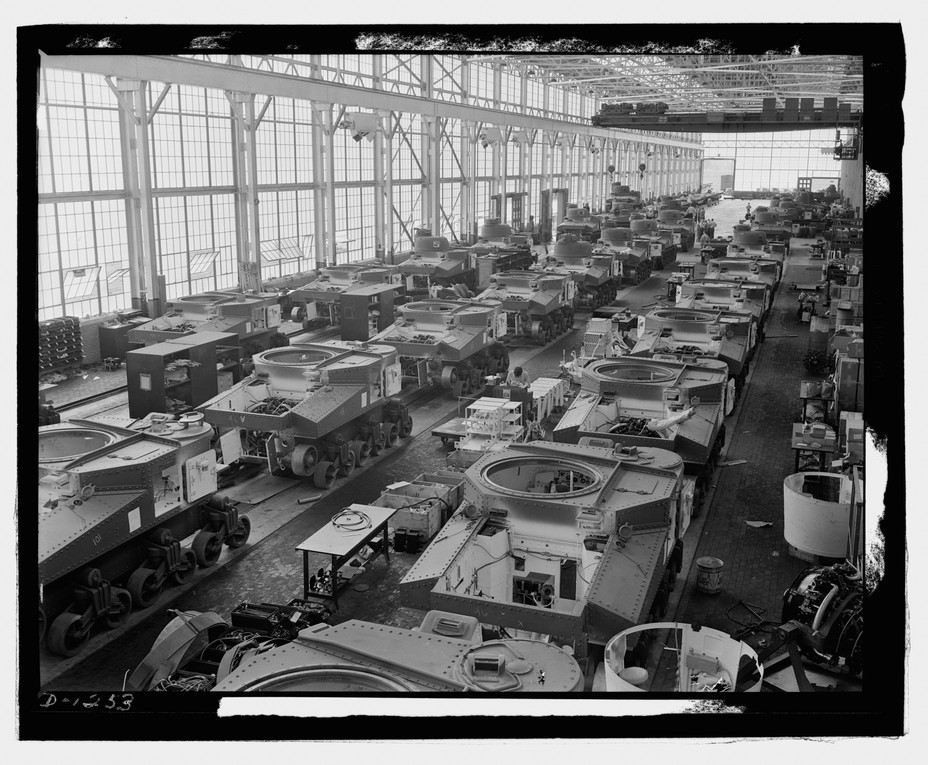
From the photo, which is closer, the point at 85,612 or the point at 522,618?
the point at 522,618

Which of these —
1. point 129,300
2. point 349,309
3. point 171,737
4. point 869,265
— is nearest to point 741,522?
point 869,265

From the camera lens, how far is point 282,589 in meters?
12.9

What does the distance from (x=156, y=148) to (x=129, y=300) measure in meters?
4.65

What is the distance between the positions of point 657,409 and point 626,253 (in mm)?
23030

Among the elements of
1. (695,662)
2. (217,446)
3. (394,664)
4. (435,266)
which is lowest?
(695,662)

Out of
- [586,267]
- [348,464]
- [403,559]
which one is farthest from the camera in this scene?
[586,267]

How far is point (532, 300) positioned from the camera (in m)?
28.4

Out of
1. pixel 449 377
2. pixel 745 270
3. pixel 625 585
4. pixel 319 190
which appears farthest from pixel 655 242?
pixel 625 585

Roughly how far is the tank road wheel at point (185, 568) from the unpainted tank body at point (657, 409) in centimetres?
581

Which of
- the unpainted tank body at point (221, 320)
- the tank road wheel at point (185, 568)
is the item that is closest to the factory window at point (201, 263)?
the unpainted tank body at point (221, 320)

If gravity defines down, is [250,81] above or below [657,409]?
above

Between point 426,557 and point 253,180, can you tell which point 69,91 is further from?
point 426,557

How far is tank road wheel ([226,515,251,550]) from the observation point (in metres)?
13.9

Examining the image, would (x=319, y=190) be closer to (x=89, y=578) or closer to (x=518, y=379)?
(x=518, y=379)
